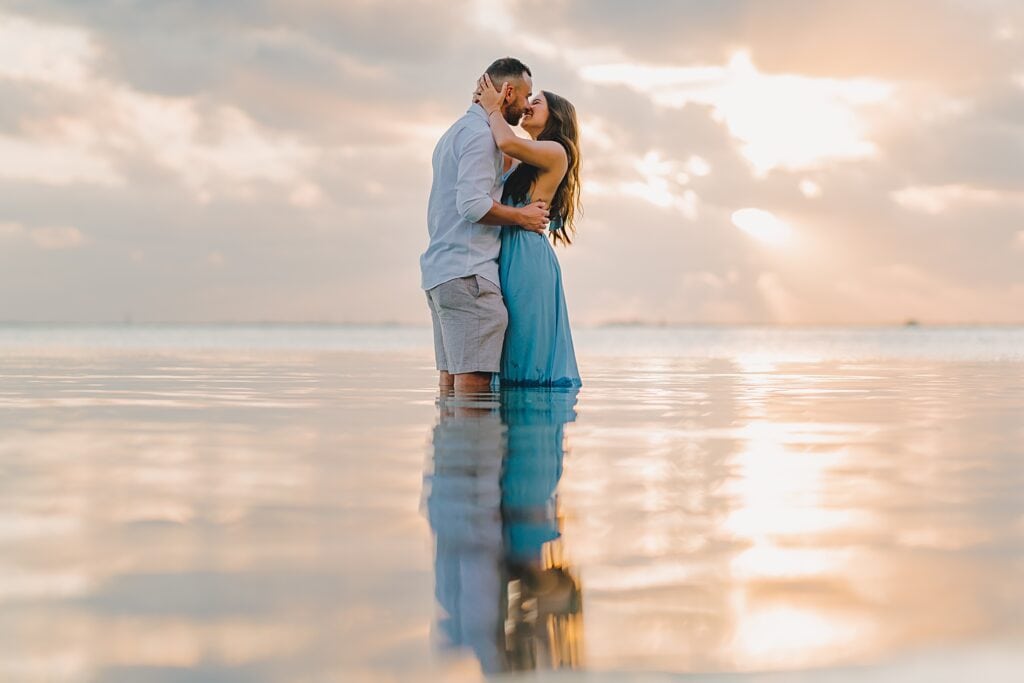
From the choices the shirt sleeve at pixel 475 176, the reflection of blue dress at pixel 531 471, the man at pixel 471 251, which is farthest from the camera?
the man at pixel 471 251

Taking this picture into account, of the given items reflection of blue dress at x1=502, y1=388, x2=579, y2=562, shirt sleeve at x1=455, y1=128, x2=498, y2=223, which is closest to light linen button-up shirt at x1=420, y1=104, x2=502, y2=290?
shirt sleeve at x1=455, y1=128, x2=498, y2=223

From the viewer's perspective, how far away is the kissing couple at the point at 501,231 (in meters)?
6.17

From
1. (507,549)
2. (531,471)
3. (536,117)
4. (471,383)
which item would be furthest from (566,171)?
(507,549)

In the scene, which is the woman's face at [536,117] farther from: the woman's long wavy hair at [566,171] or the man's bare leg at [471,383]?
the man's bare leg at [471,383]

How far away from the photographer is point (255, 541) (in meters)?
2.25

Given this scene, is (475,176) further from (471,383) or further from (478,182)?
(471,383)

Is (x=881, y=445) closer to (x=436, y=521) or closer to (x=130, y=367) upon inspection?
(x=436, y=521)

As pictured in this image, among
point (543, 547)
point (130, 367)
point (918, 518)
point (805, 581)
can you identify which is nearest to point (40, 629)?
point (543, 547)

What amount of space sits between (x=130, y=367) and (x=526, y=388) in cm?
535

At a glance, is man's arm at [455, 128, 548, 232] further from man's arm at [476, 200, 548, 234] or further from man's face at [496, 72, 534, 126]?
man's face at [496, 72, 534, 126]

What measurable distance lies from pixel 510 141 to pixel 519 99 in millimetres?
381

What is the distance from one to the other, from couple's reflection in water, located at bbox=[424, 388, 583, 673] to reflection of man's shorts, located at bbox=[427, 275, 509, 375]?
6.66 ft

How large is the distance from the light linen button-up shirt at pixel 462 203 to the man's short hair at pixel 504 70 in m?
0.21

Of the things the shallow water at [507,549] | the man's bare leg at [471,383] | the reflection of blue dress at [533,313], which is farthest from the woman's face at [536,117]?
the shallow water at [507,549]
